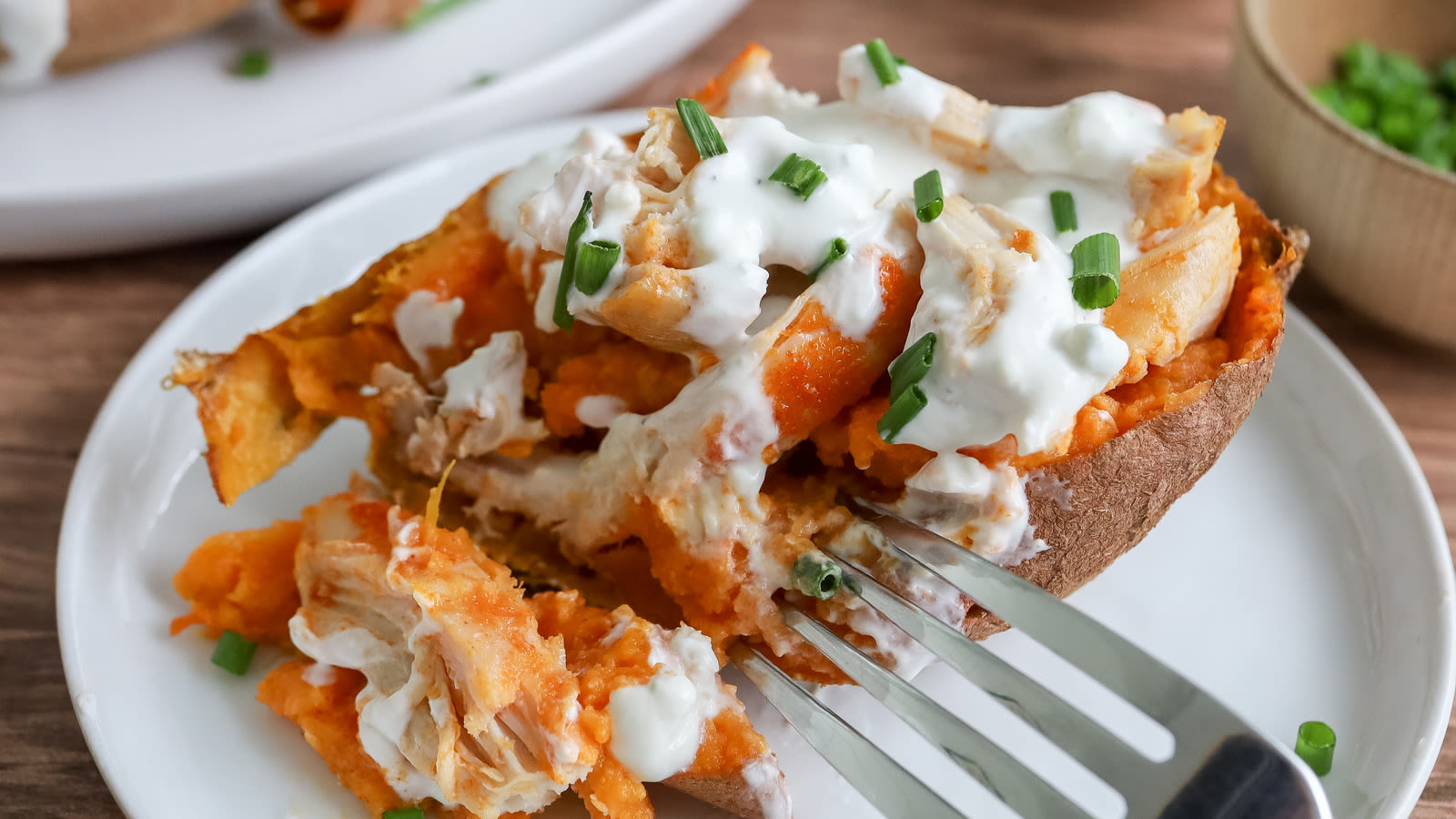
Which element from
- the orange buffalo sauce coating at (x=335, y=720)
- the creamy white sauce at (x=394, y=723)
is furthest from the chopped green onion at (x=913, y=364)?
the orange buffalo sauce coating at (x=335, y=720)

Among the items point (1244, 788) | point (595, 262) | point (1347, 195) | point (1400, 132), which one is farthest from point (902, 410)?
point (1400, 132)

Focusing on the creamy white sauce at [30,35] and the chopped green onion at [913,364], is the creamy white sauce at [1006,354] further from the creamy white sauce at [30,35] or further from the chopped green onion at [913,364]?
the creamy white sauce at [30,35]

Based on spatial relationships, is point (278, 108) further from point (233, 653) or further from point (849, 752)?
point (849, 752)

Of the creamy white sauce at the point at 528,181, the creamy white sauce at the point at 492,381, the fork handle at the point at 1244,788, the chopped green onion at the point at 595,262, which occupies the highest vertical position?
the chopped green onion at the point at 595,262

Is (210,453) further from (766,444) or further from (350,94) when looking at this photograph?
(350,94)

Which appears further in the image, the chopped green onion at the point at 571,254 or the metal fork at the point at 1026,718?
the chopped green onion at the point at 571,254

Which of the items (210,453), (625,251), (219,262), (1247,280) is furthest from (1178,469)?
(219,262)
